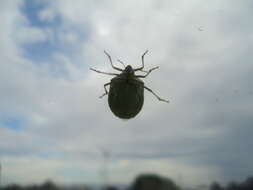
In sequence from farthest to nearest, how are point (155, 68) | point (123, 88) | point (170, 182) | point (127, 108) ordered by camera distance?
point (170, 182) < point (155, 68) < point (123, 88) < point (127, 108)

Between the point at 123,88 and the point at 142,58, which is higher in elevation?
the point at 142,58

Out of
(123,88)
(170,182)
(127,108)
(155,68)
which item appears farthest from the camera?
(170,182)

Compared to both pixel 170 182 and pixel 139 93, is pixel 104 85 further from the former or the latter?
pixel 170 182

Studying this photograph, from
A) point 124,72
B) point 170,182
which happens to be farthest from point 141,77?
point 170,182

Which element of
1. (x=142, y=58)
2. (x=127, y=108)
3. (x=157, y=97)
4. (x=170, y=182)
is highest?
(x=142, y=58)
